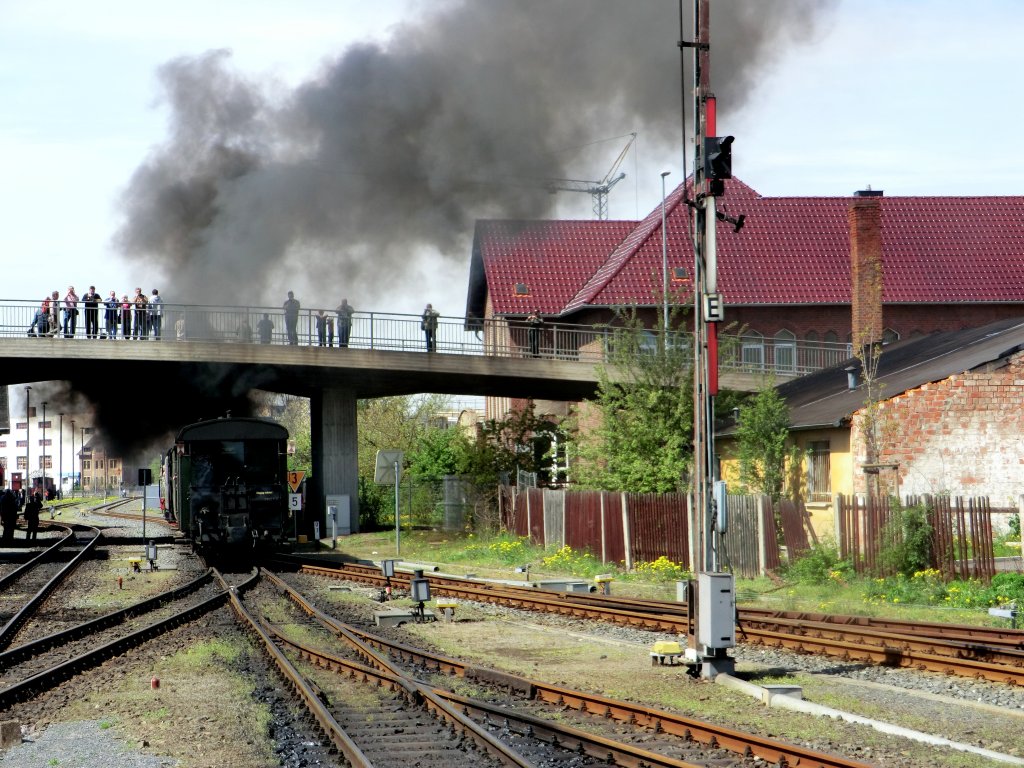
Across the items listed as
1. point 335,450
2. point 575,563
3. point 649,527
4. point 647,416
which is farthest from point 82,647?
point 335,450

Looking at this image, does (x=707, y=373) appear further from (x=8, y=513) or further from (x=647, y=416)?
(x=8, y=513)

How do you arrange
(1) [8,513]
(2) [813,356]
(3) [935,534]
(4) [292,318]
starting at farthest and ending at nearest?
(2) [813,356]
(1) [8,513]
(4) [292,318]
(3) [935,534]

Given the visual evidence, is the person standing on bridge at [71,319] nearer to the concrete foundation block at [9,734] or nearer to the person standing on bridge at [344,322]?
the person standing on bridge at [344,322]

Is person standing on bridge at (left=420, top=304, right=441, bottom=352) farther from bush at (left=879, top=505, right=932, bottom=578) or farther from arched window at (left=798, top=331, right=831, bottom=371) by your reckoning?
bush at (left=879, top=505, right=932, bottom=578)

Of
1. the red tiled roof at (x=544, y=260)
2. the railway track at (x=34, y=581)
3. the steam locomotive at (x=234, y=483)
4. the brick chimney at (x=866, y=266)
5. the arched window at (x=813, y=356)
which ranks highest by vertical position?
the red tiled roof at (x=544, y=260)

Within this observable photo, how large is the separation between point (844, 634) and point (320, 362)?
22683mm

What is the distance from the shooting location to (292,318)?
33.3 metres

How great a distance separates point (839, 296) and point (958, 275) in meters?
5.27

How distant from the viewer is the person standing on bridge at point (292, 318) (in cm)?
3294

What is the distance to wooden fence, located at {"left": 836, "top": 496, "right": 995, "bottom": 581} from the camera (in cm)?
1869

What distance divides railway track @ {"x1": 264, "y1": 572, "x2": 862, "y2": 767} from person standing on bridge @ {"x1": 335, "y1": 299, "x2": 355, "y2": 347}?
67.5 feet

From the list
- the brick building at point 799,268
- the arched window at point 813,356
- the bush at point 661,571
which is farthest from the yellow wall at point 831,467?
the arched window at point 813,356

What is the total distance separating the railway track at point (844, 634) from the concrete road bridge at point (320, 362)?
1087cm

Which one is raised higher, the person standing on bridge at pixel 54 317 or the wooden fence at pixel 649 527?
the person standing on bridge at pixel 54 317
